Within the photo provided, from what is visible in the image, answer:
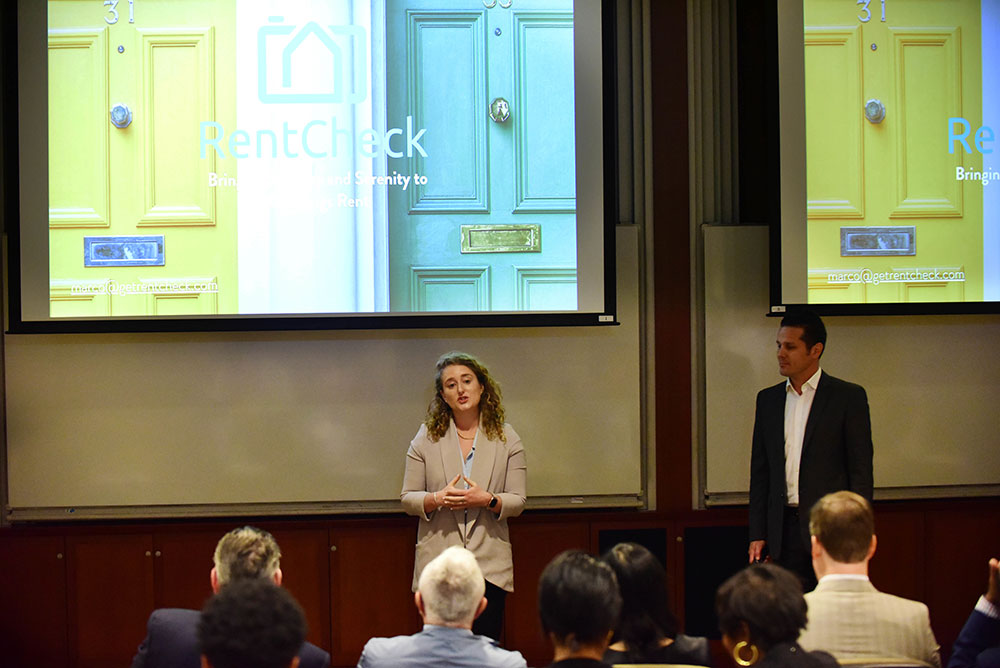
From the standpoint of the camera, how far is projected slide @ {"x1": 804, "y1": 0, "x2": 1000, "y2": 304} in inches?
Answer: 171

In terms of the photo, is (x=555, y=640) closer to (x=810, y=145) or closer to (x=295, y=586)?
(x=295, y=586)

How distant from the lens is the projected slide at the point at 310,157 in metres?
4.18

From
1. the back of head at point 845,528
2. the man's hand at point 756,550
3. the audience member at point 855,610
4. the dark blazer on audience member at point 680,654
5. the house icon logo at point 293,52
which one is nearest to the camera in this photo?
the dark blazer on audience member at point 680,654

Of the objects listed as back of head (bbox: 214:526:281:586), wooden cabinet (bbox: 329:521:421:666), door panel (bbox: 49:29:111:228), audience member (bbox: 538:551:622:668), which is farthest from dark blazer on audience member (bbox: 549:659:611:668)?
door panel (bbox: 49:29:111:228)

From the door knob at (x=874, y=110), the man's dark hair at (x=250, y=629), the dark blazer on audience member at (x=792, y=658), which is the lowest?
the dark blazer on audience member at (x=792, y=658)

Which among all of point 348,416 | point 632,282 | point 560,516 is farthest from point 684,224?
point 348,416

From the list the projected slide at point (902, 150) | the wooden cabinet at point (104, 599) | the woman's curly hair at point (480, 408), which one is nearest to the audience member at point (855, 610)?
the woman's curly hair at point (480, 408)

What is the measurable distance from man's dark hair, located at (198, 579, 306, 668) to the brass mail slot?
2649 millimetres

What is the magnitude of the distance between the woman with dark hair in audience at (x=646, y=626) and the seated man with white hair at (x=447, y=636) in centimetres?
26

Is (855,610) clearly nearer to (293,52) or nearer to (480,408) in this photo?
(480,408)

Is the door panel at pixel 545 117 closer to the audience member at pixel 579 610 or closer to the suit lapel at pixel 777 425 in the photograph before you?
the suit lapel at pixel 777 425

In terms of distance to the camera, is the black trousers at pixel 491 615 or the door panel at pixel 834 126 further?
the door panel at pixel 834 126

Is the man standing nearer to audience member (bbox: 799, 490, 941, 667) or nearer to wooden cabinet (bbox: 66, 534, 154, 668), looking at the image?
audience member (bbox: 799, 490, 941, 667)

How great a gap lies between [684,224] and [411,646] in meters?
2.81
